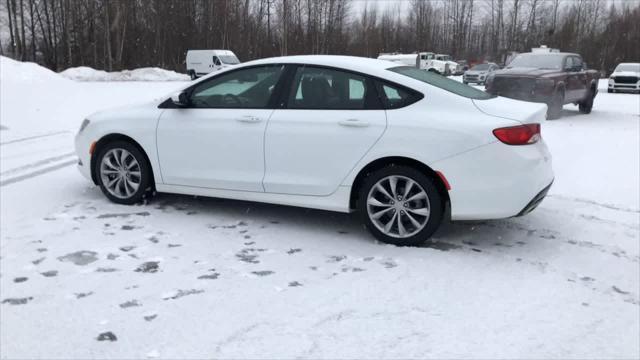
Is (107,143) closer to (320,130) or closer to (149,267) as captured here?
(149,267)

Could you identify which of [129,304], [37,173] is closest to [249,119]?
[129,304]

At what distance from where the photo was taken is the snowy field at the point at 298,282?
3146mm

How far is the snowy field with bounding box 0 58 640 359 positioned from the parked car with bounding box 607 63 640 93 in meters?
22.2

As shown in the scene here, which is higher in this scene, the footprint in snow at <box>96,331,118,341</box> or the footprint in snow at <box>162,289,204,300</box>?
the footprint in snow at <box>162,289,204,300</box>

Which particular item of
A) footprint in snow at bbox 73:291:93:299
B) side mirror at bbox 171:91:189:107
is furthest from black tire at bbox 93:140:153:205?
footprint in snow at bbox 73:291:93:299

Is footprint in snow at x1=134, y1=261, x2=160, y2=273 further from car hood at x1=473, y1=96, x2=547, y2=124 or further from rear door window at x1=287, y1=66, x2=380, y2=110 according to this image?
car hood at x1=473, y1=96, x2=547, y2=124

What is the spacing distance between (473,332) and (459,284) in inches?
28.3

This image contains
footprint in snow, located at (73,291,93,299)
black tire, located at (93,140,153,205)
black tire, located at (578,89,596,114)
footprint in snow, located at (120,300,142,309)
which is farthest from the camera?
black tire, located at (578,89,596,114)

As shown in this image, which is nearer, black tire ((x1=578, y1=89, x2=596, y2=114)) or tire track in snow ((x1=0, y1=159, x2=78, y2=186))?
tire track in snow ((x1=0, y1=159, x2=78, y2=186))

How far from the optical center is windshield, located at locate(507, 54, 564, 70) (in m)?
15.1

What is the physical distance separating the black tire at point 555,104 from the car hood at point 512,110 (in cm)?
970

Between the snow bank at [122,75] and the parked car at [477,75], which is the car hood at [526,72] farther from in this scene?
the snow bank at [122,75]

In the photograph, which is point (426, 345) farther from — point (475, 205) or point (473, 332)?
point (475, 205)

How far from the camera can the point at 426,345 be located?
10.3ft
